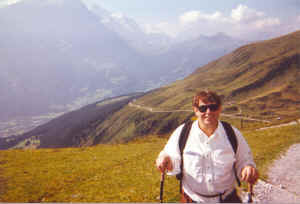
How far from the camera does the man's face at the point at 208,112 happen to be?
19.2 feet

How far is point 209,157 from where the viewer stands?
5.91 m

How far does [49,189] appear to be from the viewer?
1659 cm

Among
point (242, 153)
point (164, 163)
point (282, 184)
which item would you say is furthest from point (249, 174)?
point (282, 184)

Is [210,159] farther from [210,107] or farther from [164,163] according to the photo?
[210,107]

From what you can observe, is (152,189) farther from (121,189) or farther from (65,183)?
(65,183)

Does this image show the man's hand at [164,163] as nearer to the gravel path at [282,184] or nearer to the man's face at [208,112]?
the man's face at [208,112]

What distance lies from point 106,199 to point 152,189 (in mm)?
3180

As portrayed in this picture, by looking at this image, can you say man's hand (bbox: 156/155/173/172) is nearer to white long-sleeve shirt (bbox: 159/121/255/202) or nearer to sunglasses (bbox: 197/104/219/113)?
white long-sleeve shirt (bbox: 159/121/255/202)

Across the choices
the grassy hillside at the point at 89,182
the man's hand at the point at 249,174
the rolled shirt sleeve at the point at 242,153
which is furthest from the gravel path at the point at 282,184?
the rolled shirt sleeve at the point at 242,153

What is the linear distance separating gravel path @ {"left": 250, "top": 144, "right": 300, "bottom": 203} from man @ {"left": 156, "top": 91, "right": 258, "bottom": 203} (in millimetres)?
6589

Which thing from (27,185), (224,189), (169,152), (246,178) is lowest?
(27,185)

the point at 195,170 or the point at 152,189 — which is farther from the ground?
the point at 195,170

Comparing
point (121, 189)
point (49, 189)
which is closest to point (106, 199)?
point (121, 189)

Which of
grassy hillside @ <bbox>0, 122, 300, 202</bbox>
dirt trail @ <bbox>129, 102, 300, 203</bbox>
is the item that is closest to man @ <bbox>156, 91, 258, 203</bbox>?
dirt trail @ <bbox>129, 102, 300, 203</bbox>
